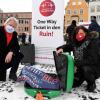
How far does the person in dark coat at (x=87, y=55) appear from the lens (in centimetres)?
494

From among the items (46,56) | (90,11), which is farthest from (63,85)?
(90,11)

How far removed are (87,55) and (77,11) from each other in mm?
60027

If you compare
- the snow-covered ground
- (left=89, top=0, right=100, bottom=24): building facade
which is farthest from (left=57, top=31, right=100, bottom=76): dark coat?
(left=89, top=0, right=100, bottom=24): building facade

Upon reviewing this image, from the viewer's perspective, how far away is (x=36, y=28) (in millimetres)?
8133

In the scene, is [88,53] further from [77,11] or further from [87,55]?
[77,11]

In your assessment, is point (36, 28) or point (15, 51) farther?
point (36, 28)

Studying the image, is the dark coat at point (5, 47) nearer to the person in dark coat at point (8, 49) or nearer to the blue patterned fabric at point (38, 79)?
the person in dark coat at point (8, 49)

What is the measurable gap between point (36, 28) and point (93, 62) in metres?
3.41

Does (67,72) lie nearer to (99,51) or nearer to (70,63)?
(70,63)

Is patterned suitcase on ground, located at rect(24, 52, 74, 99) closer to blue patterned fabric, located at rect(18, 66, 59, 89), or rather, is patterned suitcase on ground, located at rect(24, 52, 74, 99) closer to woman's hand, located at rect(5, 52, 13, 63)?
blue patterned fabric, located at rect(18, 66, 59, 89)

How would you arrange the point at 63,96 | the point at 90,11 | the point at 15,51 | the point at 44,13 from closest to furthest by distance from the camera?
the point at 63,96 < the point at 15,51 < the point at 44,13 < the point at 90,11

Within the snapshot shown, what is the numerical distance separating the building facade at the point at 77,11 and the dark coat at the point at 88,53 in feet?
190

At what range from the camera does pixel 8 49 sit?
569 cm

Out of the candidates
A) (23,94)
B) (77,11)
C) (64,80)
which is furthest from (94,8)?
(23,94)
